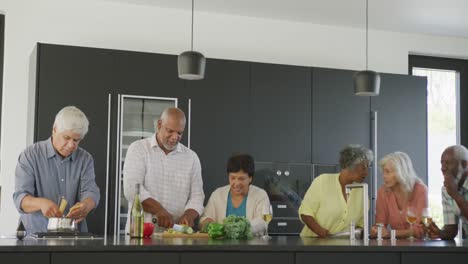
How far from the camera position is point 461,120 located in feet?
25.7

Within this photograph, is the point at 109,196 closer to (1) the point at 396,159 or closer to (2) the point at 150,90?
(2) the point at 150,90

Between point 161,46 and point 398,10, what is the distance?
Result: 2.12m

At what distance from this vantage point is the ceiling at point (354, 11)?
6.45 m

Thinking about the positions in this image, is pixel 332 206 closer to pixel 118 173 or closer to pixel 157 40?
pixel 118 173

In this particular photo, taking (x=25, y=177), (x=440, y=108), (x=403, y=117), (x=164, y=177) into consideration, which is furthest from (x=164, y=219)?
(x=440, y=108)

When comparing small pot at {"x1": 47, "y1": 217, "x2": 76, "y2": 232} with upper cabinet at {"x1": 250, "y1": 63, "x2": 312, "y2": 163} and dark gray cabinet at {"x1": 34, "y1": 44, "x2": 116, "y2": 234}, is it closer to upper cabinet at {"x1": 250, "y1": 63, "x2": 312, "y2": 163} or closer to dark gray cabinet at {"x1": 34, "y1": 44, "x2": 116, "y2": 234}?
dark gray cabinet at {"x1": 34, "y1": 44, "x2": 116, "y2": 234}

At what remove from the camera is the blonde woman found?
472 centimetres

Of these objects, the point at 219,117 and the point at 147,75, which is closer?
the point at 147,75

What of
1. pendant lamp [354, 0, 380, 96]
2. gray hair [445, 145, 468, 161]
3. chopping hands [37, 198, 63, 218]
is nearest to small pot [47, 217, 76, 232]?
chopping hands [37, 198, 63, 218]

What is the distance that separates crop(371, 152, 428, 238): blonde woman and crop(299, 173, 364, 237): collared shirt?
8.5 inches

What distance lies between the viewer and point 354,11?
6.73 meters

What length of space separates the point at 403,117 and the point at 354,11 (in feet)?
3.63
